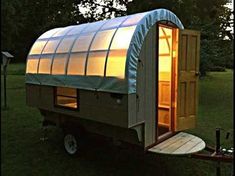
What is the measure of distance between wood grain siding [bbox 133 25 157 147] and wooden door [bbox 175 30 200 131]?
72cm

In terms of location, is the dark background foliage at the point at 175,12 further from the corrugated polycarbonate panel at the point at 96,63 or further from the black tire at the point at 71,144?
the corrugated polycarbonate panel at the point at 96,63

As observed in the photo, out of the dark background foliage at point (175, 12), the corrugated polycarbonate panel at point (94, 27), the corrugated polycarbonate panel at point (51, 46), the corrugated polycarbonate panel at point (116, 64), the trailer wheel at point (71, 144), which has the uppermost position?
the dark background foliage at point (175, 12)

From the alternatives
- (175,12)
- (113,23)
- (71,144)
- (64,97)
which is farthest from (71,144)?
(175,12)

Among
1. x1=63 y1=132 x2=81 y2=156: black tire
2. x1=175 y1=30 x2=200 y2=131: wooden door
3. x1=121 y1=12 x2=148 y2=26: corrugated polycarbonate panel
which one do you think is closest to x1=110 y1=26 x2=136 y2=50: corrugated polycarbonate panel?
x1=121 y1=12 x2=148 y2=26: corrugated polycarbonate panel

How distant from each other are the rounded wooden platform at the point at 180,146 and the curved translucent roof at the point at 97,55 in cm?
120

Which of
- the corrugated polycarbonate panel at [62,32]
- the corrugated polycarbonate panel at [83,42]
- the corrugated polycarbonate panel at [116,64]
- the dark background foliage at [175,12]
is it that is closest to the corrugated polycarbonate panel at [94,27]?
the corrugated polycarbonate panel at [83,42]

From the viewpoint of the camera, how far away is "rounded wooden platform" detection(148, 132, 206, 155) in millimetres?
5027

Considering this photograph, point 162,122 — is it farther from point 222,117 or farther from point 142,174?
point 222,117

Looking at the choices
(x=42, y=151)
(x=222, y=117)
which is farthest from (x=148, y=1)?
(x=42, y=151)

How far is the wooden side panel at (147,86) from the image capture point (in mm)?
5055

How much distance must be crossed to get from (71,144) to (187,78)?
114 inches

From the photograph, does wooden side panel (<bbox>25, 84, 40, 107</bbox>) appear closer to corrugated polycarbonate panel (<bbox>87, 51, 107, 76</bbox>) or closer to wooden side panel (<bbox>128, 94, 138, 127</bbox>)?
corrugated polycarbonate panel (<bbox>87, 51, 107, 76</bbox>)

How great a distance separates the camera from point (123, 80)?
484 centimetres

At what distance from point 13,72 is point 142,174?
23457mm
